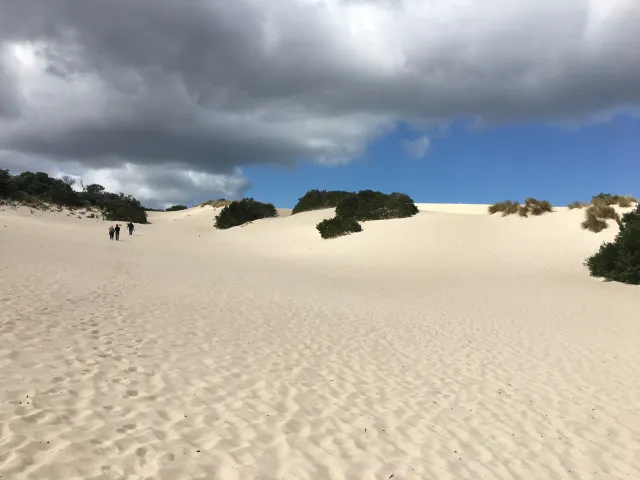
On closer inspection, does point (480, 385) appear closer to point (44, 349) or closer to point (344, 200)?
point (44, 349)

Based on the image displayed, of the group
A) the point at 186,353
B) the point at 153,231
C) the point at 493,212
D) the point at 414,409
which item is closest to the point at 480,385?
the point at 414,409

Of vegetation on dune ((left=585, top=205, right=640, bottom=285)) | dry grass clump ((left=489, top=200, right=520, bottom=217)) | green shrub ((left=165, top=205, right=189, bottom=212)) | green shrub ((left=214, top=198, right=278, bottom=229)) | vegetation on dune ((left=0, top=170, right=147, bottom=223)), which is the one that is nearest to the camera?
vegetation on dune ((left=585, top=205, right=640, bottom=285))

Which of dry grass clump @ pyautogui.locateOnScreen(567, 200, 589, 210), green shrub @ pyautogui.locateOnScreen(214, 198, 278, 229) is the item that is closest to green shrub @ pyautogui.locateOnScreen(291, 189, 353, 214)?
green shrub @ pyautogui.locateOnScreen(214, 198, 278, 229)

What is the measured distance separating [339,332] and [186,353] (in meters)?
4.27

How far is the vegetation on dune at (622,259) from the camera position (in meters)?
19.4

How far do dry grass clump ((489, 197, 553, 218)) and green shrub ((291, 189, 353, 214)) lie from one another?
934 inches

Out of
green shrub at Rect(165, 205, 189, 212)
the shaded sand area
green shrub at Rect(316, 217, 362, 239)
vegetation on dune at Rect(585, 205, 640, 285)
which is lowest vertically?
the shaded sand area

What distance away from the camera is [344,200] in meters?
49.0

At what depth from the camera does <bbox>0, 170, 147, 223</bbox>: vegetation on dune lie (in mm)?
50438

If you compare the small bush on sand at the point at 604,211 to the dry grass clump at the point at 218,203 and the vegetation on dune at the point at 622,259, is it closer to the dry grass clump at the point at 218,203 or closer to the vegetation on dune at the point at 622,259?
the vegetation on dune at the point at 622,259

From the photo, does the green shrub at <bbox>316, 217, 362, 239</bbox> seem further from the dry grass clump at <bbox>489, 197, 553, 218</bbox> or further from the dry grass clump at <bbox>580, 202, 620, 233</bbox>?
the dry grass clump at <bbox>580, 202, 620, 233</bbox>

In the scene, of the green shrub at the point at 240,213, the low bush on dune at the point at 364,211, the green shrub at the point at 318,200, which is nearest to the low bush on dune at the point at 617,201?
the low bush on dune at the point at 364,211

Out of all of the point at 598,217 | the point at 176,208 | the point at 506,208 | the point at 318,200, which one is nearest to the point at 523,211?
the point at 506,208

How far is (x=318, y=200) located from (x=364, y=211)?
20.0 m
